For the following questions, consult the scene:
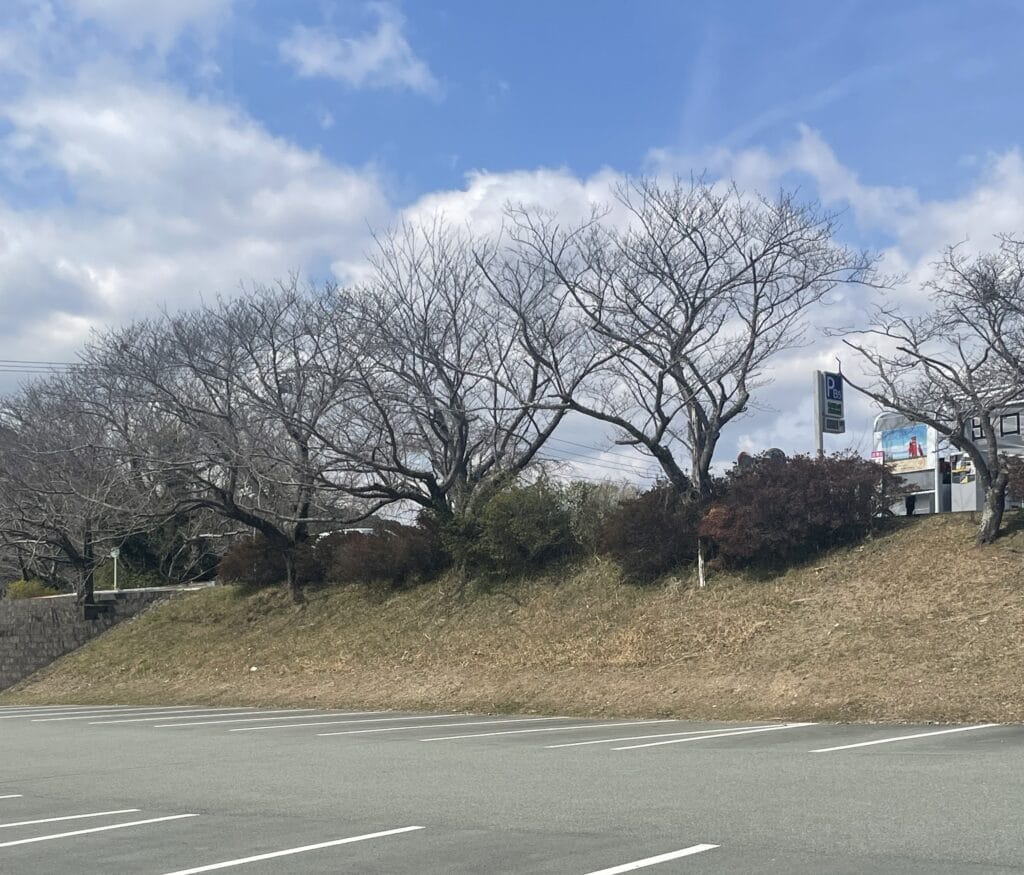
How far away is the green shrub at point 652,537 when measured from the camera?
27.2 metres

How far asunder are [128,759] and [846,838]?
35.6 feet

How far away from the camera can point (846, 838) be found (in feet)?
26.1

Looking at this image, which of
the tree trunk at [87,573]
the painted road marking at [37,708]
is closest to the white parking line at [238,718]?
the painted road marking at [37,708]

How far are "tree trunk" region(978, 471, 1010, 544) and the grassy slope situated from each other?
36cm

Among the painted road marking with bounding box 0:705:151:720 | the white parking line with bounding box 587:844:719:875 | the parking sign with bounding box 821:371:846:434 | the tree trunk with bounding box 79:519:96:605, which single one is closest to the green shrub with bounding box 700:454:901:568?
the parking sign with bounding box 821:371:846:434

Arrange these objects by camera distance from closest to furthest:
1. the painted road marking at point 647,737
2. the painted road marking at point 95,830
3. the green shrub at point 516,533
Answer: the painted road marking at point 95,830, the painted road marking at point 647,737, the green shrub at point 516,533

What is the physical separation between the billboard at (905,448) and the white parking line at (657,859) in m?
21.4

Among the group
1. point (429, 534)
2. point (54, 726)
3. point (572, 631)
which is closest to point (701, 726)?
point (572, 631)

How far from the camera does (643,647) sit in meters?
23.8

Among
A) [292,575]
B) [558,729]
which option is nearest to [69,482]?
[292,575]

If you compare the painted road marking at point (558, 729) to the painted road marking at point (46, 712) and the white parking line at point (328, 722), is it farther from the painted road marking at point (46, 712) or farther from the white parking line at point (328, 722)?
the painted road marking at point (46, 712)

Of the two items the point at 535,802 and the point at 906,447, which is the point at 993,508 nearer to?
the point at 906,447

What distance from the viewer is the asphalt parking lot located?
304 inches

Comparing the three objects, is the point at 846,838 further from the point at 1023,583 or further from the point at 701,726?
the point at 1023,583
